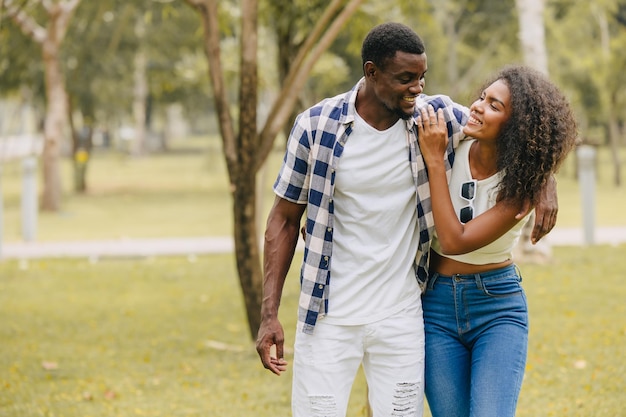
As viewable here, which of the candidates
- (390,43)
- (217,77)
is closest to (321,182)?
(390,43)

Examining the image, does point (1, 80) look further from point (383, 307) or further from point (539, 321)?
point (383, 307)

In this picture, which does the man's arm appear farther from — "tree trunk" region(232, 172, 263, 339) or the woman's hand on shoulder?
"tree trunk" region(232, 172, 263, 339)

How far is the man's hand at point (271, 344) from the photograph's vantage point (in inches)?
136

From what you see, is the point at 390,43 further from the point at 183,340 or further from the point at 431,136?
the point at 183,340

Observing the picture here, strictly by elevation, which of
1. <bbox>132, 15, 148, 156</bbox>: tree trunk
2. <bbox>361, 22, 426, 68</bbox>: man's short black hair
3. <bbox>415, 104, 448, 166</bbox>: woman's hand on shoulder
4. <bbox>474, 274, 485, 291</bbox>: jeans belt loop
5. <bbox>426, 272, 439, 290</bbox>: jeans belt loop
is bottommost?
<bbox>132, 15, 148, 156</bbox>: tree trunk

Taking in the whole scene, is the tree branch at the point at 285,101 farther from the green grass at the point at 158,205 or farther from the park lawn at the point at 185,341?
the green grass at the point at 158,205

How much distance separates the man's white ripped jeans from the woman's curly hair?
0.57 m

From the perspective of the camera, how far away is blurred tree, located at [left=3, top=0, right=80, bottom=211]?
19.9m

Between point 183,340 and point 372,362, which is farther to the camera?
point 183,340

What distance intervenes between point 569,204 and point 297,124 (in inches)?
758

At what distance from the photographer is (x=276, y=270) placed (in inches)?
137

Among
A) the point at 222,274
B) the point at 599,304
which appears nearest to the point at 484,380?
the point at 599,304

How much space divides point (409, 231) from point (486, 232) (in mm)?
273

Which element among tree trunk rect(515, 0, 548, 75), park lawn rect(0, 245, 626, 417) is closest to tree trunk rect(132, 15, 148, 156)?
park lawn rect(0, 245, 626, 417)
